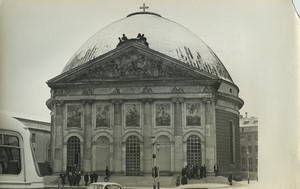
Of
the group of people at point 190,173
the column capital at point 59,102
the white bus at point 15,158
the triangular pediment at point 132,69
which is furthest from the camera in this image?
the triangular pediment at point 132,69

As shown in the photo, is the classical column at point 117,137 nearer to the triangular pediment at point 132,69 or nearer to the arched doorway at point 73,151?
the triangular pediment at point 132,69

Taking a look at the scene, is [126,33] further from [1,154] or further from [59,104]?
[1,154]

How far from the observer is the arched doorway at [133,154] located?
6.72 metres

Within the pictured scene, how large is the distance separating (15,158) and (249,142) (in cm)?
276

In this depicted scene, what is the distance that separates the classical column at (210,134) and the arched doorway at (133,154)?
0.85 meters

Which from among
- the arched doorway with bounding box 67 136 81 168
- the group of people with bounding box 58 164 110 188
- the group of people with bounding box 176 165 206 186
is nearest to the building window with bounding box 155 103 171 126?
the group of people with bounding box 176 165 206 186

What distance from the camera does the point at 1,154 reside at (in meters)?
5.95

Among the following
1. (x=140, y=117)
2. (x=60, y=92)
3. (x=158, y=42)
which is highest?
(x=158, y=42)

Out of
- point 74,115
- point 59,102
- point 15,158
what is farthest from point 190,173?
point 15,158

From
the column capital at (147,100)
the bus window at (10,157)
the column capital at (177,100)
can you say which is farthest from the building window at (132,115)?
the bus window at (10,157)

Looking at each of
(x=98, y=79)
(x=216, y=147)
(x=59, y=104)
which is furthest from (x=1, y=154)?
(x=216, y=147)

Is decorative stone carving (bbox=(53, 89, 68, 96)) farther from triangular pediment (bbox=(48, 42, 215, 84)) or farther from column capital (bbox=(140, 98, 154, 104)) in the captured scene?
column capital (bbox=(140, 98, 154, 104))

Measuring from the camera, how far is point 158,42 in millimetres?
6965

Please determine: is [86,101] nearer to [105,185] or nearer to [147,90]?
[147,90]
